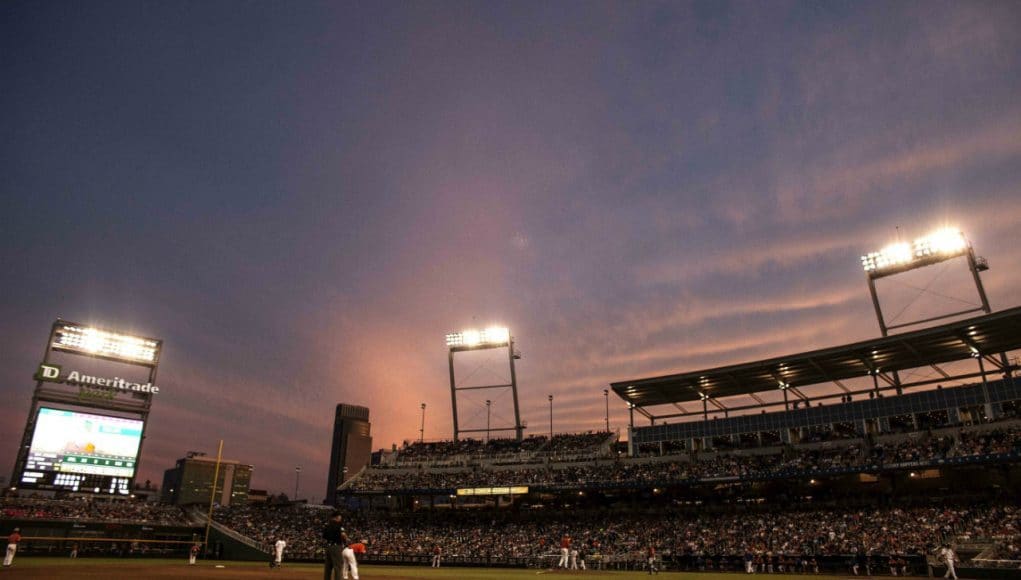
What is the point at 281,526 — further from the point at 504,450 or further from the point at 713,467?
the point at 713,467

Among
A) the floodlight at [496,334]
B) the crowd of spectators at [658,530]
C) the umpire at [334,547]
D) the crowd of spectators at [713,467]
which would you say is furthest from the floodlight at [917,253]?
the umpire at [334,547]

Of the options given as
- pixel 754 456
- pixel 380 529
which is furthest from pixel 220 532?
pixel 754 456

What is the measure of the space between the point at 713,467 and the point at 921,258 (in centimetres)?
2565

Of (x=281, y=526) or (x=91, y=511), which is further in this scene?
(x=281, y=526)

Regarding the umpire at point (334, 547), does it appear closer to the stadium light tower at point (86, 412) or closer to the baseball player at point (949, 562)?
the baseball player at point (949, 562)

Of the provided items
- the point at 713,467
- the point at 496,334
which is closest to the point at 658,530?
the point at 713,467

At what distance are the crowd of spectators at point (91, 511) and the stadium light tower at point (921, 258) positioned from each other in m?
68.7

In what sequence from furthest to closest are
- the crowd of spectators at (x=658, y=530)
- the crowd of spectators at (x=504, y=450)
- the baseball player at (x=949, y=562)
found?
the crowd of spectators at (x=504, y=450) → the crowd of spectators at (x=658, y=530) → the baseball player at (x=949, y=562)

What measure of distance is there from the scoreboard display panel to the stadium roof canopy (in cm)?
4662

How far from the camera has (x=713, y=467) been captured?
55375 mm

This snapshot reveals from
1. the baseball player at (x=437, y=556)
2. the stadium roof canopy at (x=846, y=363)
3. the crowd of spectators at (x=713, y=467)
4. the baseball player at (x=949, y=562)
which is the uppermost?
the stadium roof canopy at (x=846, y=363)

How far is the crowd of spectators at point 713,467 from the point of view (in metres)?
44.8

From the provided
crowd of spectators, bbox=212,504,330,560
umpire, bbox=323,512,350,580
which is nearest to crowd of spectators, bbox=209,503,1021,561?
crowd of spectators, bbox=212,504,330,560

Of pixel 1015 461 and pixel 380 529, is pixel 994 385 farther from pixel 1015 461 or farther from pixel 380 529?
pixel 380 529
